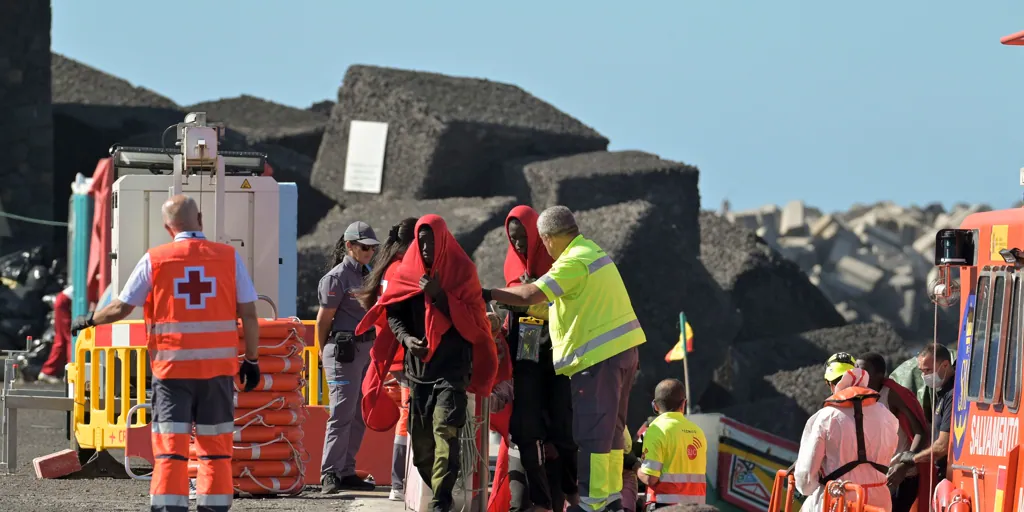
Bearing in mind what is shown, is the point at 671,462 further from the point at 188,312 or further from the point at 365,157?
the point at 365,157

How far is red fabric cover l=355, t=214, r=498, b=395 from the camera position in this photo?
8969 millimetres

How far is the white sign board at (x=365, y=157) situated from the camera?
24.2m

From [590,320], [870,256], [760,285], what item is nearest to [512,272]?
[590,320]

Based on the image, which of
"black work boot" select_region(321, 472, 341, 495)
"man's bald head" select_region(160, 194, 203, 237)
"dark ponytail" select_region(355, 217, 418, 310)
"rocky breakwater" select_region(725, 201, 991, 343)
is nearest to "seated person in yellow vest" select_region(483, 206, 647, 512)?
"dark ponytail" select_region(355, 217, 418, 310)

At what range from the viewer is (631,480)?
423 inches

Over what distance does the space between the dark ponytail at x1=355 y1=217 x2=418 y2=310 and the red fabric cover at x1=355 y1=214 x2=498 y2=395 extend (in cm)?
66

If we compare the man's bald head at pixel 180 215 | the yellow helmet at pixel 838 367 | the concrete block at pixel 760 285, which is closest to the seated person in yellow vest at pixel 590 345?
the yellow helmet at pixel 838 367

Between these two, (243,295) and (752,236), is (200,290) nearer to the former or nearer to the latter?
(243,295)

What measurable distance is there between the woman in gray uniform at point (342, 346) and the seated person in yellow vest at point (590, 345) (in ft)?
5.92

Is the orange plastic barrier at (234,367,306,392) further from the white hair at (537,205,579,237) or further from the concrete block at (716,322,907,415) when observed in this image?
the concrete block at (716,322,907,415)

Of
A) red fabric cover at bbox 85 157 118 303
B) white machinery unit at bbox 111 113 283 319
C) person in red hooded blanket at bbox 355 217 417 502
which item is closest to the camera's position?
person in red hooded blanket at bbox 355 217 417 502

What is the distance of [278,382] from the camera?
10.7 meters

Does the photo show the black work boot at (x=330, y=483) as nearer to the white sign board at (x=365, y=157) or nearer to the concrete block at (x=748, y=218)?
the white sign board at (x=365, y=157)

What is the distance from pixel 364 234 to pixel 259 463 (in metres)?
1.55
